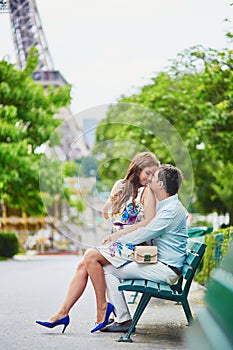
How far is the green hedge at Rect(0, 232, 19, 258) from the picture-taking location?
105 ft

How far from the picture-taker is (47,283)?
51.6 feet

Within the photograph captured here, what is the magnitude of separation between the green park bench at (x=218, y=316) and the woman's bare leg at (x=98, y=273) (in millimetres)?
4377

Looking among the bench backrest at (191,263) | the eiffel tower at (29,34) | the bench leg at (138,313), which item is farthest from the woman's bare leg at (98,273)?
the eiffel tower at (29,34)

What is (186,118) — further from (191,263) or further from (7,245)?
(191,263)

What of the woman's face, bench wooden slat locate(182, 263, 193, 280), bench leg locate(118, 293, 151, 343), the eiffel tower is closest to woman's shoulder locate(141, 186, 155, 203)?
the woman's face

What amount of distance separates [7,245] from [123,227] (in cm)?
2525

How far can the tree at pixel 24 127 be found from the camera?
2894cm

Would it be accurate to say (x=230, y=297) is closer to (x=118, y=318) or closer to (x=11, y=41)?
(x=118, y=318)

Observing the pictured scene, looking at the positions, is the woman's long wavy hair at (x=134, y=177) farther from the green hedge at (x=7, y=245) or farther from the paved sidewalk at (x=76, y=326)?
the green hedge at (x=7, y=245)

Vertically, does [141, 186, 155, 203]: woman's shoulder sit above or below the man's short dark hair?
below

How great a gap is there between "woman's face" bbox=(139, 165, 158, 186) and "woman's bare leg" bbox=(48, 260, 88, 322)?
0.97 meters

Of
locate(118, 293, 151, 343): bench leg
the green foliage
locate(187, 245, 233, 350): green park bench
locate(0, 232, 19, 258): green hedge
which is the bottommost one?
locate(0, 232, 19, 258): green hedge

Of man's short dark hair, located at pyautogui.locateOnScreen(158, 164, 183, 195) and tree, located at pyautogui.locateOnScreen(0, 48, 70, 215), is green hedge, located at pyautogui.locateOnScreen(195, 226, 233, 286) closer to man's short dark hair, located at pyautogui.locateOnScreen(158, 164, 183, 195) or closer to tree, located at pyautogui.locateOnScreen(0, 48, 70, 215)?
man's short dark hair, located at pyautogui.locateOnScreen(158, 164, 183, 195)

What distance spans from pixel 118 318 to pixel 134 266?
2.27 ft
